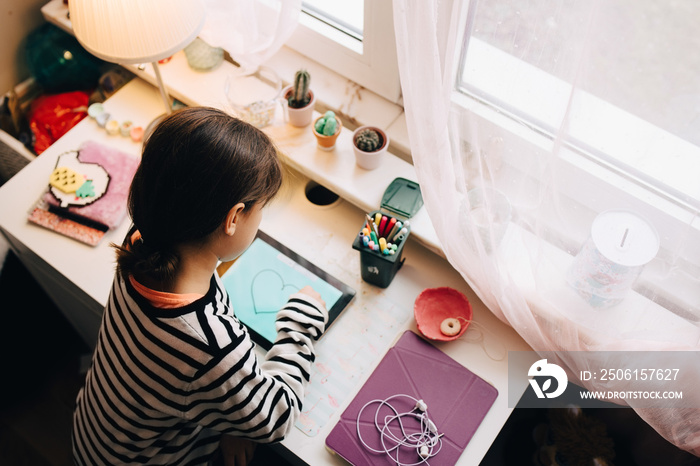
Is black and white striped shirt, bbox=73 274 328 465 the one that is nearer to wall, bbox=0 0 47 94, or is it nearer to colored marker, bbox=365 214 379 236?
colored marker, bbox=365 214 379 236

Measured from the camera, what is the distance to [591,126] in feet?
2.45

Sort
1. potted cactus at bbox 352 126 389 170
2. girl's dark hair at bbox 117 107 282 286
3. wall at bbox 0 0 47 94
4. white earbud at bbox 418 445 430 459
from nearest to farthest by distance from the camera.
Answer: girl's dark hair at bbox 117 107 282 286 → white earbud at bbox 418 445 430 459 → potted cactus at bbox 352 126 389 170 → wall at bbox 0 0 47 94

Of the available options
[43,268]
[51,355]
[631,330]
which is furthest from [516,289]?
[51,355]

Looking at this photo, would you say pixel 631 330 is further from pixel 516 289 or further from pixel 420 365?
pixel 420 365

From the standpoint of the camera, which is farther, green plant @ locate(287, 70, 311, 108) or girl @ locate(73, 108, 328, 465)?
green plant @ locate(287, 70, 311, 108)

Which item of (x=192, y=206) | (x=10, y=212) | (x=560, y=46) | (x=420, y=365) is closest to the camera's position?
(x=560, y=46)

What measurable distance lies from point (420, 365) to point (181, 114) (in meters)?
0.62

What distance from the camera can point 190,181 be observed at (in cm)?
83

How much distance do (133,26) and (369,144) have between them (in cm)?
50

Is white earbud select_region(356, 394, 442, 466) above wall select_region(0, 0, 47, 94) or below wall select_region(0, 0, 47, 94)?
below

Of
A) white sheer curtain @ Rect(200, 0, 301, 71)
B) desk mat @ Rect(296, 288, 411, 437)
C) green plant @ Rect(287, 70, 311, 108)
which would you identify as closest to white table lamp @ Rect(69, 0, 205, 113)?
white sheer curtain @ Rect(200, 0, 301, 71)

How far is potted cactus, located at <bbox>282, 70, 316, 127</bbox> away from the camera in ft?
4.16

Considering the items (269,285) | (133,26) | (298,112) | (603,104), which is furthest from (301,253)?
(603,104)

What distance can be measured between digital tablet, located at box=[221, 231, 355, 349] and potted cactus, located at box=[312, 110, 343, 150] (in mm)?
245
